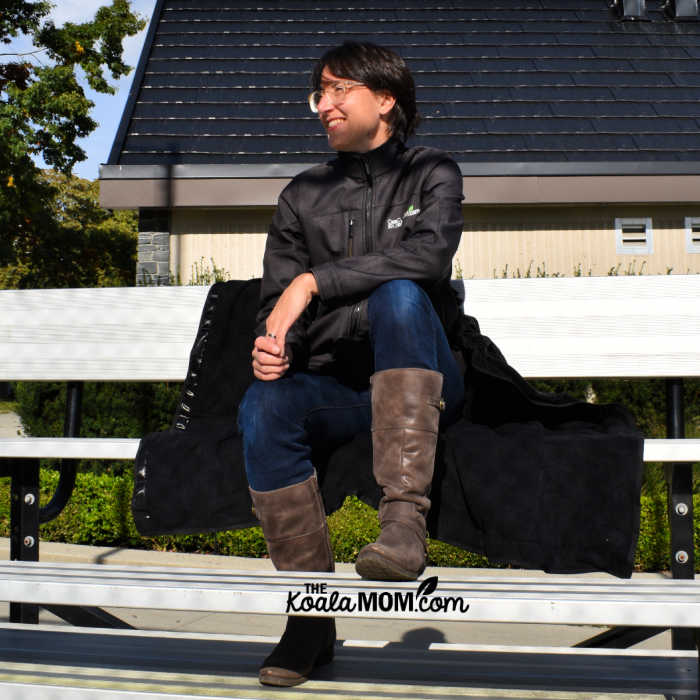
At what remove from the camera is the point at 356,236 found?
7.67 feet

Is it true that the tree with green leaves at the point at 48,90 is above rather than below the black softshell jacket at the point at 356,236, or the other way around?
above

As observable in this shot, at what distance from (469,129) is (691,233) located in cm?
359

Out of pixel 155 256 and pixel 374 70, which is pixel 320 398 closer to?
pixel 374 70

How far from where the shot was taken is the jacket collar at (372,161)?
237 centimetres

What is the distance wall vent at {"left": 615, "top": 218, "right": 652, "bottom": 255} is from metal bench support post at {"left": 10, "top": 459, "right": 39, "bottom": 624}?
10393mm

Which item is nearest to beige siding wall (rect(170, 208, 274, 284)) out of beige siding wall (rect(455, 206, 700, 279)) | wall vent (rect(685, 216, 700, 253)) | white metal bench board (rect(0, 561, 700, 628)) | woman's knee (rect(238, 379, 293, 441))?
beige siding wall (rect(455, 206, 700, 279))

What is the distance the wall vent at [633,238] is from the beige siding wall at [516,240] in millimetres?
62

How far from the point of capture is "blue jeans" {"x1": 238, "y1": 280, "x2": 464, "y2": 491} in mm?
1924

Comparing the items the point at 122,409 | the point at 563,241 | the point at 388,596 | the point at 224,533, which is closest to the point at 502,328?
the point at 388,596

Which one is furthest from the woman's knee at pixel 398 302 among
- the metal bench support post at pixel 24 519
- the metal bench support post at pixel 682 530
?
the metal bench support post at pixel 24 519

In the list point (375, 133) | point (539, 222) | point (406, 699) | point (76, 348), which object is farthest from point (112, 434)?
point (539, 222)

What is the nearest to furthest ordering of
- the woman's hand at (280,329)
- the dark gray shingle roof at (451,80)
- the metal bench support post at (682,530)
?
1. the woman's hand at (280,329)
2. the metal bench support post at (682,530)
3. the dark gray shingle roof at (451,80)

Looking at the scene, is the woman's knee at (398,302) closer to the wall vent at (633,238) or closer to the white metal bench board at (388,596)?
the white metal bench board at (388,596)

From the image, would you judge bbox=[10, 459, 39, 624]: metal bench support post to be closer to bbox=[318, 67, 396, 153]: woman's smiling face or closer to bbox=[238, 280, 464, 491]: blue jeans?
bbox=[238, 280, 464, 491]: blue jeans
